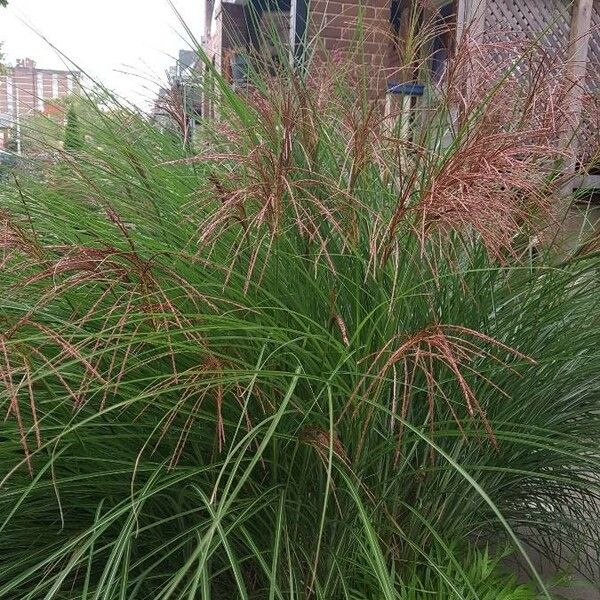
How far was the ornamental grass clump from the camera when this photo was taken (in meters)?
1.43

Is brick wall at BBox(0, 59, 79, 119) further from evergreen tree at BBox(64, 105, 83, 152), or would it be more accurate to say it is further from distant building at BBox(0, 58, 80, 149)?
evergreen tree at BBox(64, 105, 83, 152)

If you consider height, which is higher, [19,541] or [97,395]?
[97,395]

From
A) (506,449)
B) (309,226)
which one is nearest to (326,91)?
(309,226)

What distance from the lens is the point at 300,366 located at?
4.70ft

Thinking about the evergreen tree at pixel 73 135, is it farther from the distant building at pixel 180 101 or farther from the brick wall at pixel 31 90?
the distant building at pixel 180 101

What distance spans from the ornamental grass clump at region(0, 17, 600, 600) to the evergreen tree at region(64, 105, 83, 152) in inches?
18.3

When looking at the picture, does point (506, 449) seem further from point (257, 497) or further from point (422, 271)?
point (257, 497)

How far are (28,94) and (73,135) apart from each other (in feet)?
0.80

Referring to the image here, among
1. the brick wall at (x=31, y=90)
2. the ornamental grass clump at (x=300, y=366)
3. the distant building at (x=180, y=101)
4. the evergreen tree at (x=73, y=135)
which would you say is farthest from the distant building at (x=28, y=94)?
the ornamental grass clump at (x=300, y=366)

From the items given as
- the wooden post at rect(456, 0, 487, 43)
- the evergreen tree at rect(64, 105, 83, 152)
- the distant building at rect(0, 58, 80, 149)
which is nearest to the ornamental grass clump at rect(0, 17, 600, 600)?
the wooden post at rect(456, 0, 487, 43)

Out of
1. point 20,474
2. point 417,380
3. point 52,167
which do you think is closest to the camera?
point 20,474

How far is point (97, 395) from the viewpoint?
1.62 m

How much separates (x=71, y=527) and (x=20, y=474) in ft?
0.63

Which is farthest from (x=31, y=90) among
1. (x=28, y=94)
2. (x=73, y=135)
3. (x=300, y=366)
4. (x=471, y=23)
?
(x=300, y=366)
